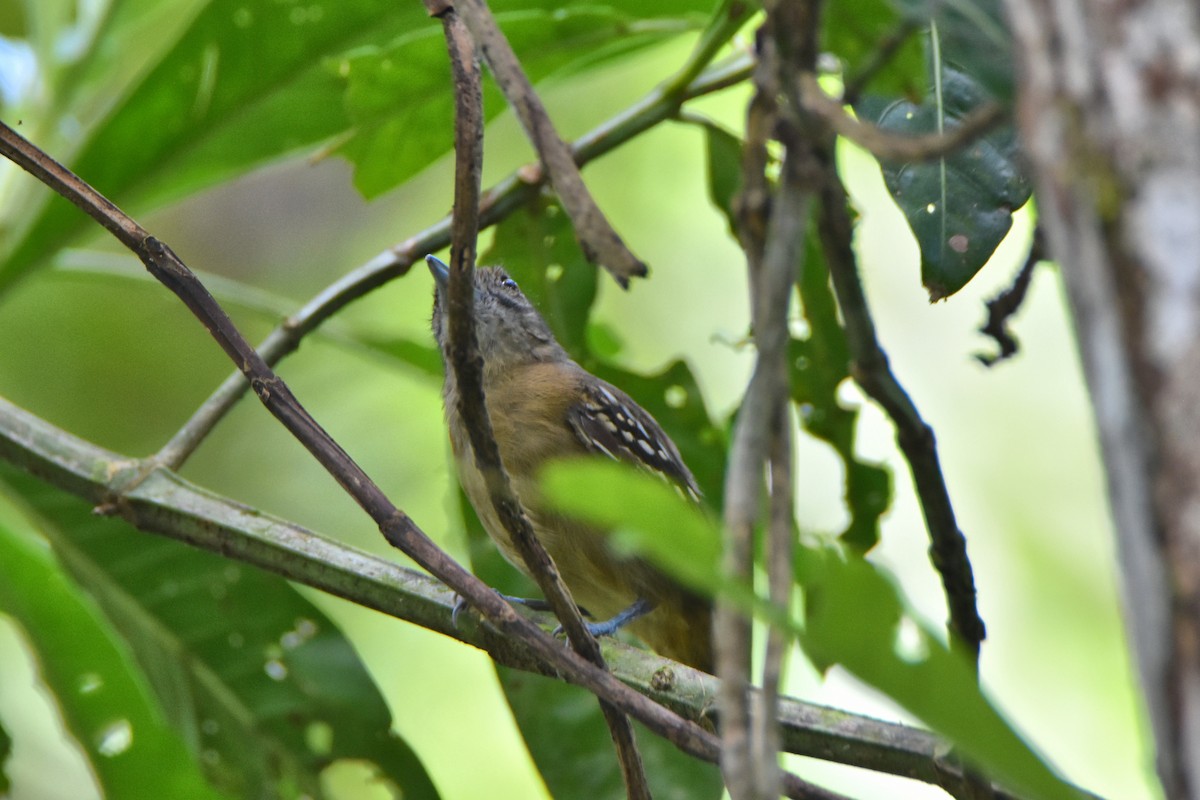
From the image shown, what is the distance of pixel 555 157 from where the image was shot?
4.47 ft

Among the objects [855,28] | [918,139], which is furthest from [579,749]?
[918,139]

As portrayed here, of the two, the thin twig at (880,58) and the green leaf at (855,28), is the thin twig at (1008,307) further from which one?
the thin twig at (880,58)

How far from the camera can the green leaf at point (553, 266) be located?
3215mm

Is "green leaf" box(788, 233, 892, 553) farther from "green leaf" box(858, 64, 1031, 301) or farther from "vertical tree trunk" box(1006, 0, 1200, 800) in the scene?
"vertical tree trunk" box(1006, 0, 1200, 800)

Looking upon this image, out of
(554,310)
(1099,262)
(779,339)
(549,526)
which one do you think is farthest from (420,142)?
(1099,262)

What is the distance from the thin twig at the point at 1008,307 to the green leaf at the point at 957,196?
0.25 feet

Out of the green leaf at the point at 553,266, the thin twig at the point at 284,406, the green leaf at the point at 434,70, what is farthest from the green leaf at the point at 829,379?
the thin twig at the point at 284,406

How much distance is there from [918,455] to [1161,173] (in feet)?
3.95

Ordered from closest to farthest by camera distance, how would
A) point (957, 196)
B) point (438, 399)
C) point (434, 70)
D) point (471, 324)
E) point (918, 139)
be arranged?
point (918, 139) < point (471, 324) < point (957, 196) < point (434, 70) < point (438, 399)

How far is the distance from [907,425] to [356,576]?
3.24 feet

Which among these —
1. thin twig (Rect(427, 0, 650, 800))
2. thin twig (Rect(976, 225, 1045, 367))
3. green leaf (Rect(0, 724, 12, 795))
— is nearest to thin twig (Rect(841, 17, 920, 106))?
thin twig (Rect(427, 0, 650, 800))

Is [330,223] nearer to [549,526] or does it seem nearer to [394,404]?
[394,404]

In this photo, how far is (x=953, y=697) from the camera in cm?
117

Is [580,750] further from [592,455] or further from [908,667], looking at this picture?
[908,667]
